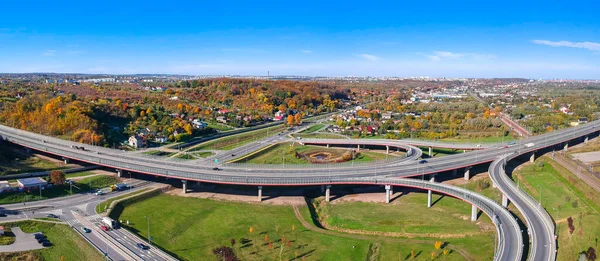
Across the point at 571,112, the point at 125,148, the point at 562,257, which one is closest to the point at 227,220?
the point at 562,257

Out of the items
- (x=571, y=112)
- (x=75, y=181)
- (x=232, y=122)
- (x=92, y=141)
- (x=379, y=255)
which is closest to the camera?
(x=379, y=255)

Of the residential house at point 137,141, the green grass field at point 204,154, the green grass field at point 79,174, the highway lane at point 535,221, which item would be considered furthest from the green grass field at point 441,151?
the green grass field at point 79,174

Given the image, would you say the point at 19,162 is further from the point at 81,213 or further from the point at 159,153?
the point at 81,213

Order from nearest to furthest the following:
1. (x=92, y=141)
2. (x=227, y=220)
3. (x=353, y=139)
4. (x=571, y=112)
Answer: (x=227, y=220), (x=92, y=141), (x=353, y=139), (x=571, y=112)

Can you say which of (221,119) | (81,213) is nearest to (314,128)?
(221,119)

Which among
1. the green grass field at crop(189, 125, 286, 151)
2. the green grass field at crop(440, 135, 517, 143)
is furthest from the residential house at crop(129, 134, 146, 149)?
the green grass field at crop(440, 135, 517, 143)

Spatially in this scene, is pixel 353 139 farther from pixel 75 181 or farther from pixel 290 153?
pixel 75 181
